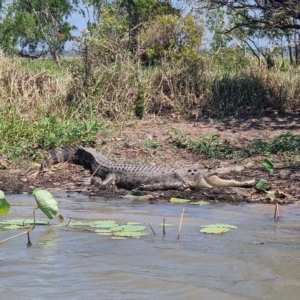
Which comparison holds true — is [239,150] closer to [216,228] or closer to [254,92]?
[254,92]

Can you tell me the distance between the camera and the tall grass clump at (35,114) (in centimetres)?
905

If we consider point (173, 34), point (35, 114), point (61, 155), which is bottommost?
point (61, 155)

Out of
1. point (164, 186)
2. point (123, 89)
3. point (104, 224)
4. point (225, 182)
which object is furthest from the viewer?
point (123, 89)

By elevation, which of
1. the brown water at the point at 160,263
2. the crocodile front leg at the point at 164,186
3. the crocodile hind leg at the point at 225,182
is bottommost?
the brown water at the point at 160,263

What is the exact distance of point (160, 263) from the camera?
12.0ft

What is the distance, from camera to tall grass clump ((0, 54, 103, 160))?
905 centimetres

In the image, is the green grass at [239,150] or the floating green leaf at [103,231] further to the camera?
the green grass at [239,150]

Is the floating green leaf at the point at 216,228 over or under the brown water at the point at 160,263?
over

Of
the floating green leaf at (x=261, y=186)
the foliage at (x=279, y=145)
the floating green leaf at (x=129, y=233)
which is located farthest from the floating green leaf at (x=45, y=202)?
the foliage at (x=279, y=145)

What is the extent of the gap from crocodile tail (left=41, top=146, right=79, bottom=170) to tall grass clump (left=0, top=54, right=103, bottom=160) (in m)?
0.38

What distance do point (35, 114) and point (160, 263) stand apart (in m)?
7.09

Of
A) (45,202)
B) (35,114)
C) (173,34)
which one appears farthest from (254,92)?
(45,202)

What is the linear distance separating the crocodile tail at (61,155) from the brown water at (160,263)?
3.05m

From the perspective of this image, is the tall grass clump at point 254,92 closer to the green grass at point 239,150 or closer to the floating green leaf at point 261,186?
the green grass at point 239,150
